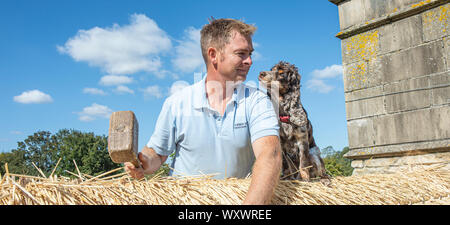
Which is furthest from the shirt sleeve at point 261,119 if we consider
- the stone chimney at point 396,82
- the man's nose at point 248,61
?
the stone chimney at point 396,82

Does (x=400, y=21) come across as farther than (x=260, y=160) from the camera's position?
Yes

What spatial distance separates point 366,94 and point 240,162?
16.9 ft

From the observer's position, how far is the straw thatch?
1.73m

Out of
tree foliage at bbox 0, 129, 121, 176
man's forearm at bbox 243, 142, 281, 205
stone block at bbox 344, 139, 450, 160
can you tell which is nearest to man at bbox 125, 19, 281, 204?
man's forearm at bbox 243, 142, 281, 205

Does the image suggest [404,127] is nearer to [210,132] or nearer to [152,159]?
[210,132]

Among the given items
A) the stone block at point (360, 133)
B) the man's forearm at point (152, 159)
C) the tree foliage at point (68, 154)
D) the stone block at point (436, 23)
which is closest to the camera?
the man's forearm at point (152, 159)

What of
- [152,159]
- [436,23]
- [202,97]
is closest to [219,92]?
[202,97]

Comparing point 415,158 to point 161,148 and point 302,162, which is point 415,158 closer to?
point 302,162

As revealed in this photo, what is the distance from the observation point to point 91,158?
23.8m

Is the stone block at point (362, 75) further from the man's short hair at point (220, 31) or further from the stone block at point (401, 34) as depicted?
the man's short hair at point (220, 31)

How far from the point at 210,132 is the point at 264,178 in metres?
0.86

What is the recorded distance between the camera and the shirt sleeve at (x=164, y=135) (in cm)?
295
